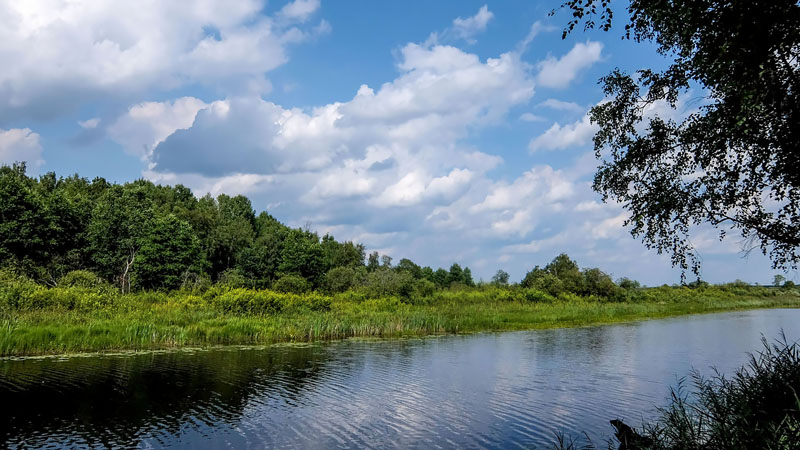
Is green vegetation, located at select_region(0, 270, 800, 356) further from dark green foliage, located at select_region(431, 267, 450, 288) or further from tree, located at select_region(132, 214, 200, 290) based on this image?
dark green foliage, located at select_region(431, 267, 450, 288)

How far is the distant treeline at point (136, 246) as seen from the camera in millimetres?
59750

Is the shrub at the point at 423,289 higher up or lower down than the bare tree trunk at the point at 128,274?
lower down

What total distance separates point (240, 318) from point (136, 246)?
4144cm

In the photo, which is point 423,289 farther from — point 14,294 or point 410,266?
point 410,266

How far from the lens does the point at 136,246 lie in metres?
70.8

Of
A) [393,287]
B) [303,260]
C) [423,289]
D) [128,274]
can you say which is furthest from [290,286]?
[128,274]

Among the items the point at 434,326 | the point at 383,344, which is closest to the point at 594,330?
the point at 434,326

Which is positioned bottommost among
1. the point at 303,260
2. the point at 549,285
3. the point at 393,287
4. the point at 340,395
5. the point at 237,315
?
the point at 340,395

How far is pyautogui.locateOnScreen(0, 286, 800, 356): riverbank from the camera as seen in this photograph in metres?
28.6

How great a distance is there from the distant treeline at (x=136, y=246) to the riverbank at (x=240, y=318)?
1021 cm

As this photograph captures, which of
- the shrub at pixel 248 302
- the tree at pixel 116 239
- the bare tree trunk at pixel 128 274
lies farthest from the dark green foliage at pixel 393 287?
the tree at pixel 116 239

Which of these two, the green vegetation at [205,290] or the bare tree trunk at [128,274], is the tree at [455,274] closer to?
the green vegetation at [205,290]

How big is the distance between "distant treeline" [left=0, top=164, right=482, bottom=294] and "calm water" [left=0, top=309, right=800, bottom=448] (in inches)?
1243

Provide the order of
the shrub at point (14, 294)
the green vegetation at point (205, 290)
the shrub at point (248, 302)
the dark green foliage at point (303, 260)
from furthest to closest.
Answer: the dark green foliage at point (303, 260) → the shrub at point (248, 302) → the green vegetation at point (205, 290) → the shrub at point (14, 294)
